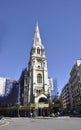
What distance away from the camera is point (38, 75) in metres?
85.1

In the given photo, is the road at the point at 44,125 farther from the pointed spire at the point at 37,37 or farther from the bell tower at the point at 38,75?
the pointed spire at the point at 37,37

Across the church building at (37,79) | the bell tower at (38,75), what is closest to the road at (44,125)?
the church building at (37,79)

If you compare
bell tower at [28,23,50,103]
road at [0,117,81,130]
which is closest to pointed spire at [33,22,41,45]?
bell tower at [28,23,50,103]

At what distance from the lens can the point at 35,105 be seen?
71.7 m

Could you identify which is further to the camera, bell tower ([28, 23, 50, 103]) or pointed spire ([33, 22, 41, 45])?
pointed spire ([33, 22, 41, 45])

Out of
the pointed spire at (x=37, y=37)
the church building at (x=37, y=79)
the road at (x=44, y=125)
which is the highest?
the pointed spire at (x=37, y=37)

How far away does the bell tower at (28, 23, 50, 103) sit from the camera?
7862cm

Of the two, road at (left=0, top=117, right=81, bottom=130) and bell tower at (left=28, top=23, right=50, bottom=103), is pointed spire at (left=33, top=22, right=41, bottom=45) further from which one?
road at (left=0, top=117, right=81, bottom=130)

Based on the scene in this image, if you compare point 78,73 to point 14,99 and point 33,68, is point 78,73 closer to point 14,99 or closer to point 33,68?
point 33,68

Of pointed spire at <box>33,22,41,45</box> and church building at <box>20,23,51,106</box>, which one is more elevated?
pointed spire at <box>33,22,41,45</box>

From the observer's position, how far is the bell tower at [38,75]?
258 ft

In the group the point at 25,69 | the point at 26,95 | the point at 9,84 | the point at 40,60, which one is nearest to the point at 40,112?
the point at 26,95

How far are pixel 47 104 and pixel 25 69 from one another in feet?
123

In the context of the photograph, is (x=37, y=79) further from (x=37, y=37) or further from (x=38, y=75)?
(x=37, y=37)
